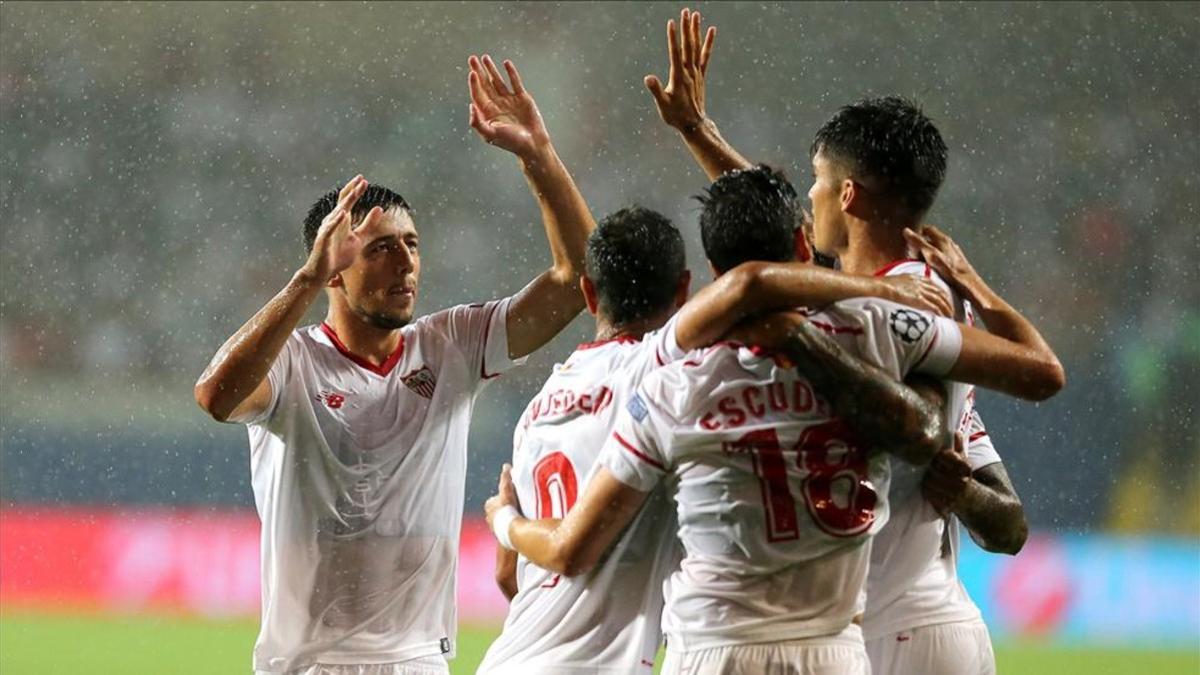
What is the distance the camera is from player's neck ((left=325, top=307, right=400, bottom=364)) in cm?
363

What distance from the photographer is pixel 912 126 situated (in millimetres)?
2908

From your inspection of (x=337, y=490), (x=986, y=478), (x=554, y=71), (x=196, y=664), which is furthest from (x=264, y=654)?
(x=554, y=71)

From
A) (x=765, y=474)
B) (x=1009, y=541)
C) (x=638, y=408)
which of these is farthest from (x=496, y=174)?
(x=765, y=474)

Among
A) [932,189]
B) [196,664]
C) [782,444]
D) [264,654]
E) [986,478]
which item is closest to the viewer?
[782,444]

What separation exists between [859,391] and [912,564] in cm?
69

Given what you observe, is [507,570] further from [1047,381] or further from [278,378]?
[1047,381]

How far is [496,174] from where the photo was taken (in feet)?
38.7

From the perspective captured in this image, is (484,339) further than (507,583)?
Yes

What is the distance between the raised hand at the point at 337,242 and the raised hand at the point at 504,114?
0.39 meters

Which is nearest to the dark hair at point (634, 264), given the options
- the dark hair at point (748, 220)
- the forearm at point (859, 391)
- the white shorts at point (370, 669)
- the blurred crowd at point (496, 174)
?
the dark hair at point (748, 220)

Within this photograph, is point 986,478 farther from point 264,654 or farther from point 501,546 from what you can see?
point 264,654

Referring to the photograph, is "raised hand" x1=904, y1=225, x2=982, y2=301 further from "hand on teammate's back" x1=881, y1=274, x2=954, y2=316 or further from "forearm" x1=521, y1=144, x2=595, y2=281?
"forearm" x1=521, y1=144, x2=595, y2=281

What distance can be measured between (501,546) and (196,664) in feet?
19.4

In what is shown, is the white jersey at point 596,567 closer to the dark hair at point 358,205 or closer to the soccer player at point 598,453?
the soccer player at point 598,453
